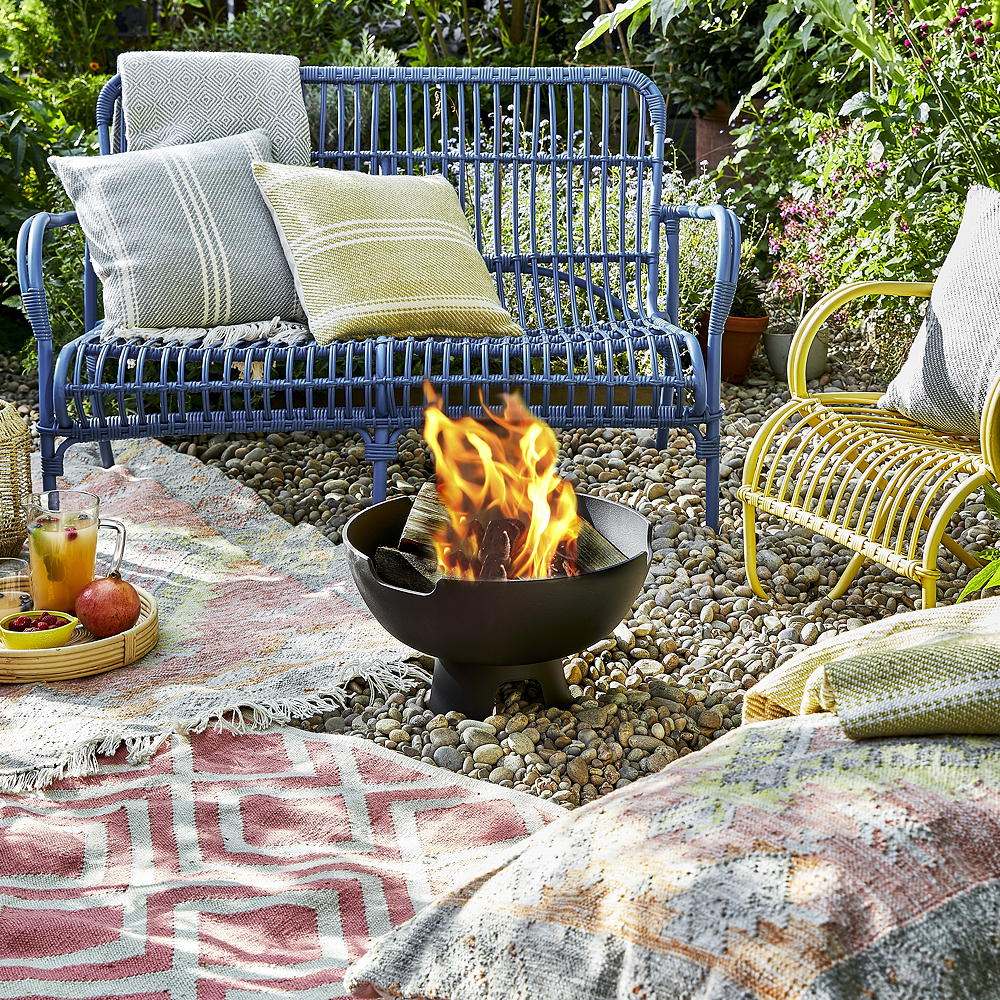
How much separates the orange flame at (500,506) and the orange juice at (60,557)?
2.44 feet

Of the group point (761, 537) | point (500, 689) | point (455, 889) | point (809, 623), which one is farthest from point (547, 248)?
point (455, 889)

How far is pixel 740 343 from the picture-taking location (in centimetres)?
406

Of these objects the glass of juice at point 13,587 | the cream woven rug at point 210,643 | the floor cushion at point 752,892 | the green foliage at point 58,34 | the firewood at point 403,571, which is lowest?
the cream woven rug at point 210,643

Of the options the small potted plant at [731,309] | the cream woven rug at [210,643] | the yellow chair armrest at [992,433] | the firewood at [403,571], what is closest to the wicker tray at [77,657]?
the cream woven rug at [210,643]

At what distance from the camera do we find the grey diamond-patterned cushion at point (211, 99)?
322 centimetres

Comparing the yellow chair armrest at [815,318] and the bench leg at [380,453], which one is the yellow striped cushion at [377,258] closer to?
the bench leg at [380,453]

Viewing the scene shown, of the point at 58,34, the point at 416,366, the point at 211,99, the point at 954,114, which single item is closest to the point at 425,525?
the point at 416,366

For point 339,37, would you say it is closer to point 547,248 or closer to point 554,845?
point 547,248

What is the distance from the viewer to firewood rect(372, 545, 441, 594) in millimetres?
2002

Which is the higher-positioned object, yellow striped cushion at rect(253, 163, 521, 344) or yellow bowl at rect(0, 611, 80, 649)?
yellow striped cushion at rect(253, 163, 521, 344)

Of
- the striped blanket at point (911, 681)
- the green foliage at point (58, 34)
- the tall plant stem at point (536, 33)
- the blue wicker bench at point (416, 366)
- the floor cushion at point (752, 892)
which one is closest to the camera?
the floor cushion at point (752, 892)

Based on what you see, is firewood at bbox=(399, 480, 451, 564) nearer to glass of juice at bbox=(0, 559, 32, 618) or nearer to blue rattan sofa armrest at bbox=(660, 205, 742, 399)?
glass of juice at bbox=(0, 559, 32, 618)

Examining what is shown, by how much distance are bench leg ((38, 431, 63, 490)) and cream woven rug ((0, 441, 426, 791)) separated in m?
0.24

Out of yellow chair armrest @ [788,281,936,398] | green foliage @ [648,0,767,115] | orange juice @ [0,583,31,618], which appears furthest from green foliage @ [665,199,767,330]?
orange juice @ [0,583,31,618]
